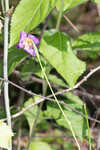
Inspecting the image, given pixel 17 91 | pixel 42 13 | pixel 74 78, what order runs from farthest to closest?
pixel 17 91 < pixel 74 78 < pixel 42 13

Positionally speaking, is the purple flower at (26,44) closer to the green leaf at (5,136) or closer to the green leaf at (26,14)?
the green leaf at (26,14)

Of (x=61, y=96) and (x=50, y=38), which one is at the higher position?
(x=50, y=38)

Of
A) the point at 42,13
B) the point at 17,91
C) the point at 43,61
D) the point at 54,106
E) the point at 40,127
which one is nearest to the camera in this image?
the point at 42,13

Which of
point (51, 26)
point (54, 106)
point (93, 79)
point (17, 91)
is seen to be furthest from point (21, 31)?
point (93, 79)

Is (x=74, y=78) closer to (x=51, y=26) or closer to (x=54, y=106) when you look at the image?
(x=54, y=106)

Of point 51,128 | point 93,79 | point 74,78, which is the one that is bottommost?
point 51,128

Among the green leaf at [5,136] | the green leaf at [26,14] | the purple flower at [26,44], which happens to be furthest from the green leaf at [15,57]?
the green leaf at [5,136]

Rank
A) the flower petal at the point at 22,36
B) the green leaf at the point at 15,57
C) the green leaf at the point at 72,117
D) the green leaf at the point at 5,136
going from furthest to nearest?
the green leaf at the point at 72,117 → the green leaf at the point at 15,57 → the flower petal at the point at 22,36 → the green leaf at the point at 5,136
